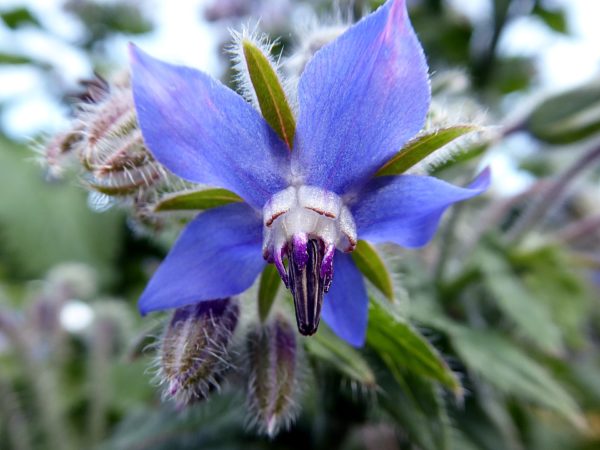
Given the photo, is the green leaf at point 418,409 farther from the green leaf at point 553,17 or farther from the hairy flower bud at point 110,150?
the green leaf at point 553,17

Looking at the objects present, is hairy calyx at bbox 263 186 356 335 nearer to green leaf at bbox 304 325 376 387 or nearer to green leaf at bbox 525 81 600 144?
green leaf at bbox 304 325 376 387

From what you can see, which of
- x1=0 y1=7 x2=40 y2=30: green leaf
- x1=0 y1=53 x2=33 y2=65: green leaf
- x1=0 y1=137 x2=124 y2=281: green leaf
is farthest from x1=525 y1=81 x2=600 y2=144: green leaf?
x1=0 y1=7 x2=40 y2=30: green leaf

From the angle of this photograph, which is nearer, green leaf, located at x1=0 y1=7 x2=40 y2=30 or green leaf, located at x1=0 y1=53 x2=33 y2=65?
green leaf, located at x1=0 y1=53 x2=33 y2=65

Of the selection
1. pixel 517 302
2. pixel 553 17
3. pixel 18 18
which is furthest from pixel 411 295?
pixel 18 18

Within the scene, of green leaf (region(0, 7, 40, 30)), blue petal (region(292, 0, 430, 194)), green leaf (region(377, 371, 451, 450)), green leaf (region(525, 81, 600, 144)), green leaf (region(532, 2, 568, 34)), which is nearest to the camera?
blue petal (region(292, 0, 430, 194))

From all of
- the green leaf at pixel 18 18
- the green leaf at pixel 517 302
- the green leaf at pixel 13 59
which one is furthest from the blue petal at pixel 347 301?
the green leaf at pixel 18 18

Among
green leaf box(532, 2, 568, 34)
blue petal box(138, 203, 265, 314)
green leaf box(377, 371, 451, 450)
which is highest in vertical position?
blue petal box(138, 203, 265, 314)

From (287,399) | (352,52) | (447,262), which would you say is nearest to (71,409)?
(447,262)
